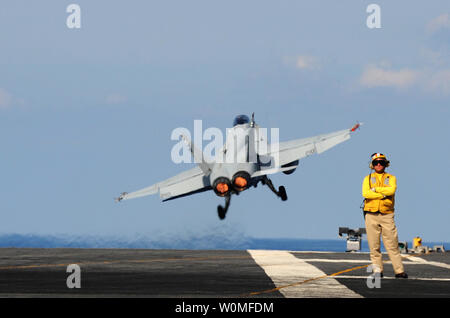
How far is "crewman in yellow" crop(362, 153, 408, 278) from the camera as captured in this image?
19375mm

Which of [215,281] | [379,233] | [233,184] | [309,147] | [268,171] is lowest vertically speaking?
[215,281]

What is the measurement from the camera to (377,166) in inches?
767

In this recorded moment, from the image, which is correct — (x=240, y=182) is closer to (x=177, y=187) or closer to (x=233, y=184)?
(x=233, y=184)

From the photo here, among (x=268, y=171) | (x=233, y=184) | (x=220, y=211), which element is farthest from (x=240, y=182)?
(x=220, y=211)

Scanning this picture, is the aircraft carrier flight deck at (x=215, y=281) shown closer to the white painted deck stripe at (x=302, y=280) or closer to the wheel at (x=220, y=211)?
the white painted deck stripe at (x=302, y=280)

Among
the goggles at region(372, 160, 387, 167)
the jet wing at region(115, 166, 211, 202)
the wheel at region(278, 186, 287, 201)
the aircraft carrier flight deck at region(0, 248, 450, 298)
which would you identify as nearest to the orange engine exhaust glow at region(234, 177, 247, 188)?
the jet wing at region(115, 166, 211, 202)

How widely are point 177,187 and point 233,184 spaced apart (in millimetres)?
4201

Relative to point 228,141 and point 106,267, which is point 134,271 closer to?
point 106,267

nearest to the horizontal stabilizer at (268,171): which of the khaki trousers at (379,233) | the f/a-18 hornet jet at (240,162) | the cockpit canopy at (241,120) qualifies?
the f/a-18 hornet jet at (240,162)

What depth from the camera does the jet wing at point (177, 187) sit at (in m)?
39.2

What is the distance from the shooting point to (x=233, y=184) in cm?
3644

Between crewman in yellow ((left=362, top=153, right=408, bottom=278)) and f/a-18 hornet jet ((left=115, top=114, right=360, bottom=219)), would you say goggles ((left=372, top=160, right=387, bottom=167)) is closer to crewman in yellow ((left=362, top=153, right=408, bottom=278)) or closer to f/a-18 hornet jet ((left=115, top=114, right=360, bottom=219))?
crewman in yellow ((left=362, top=153, right=408, bottom=278))
